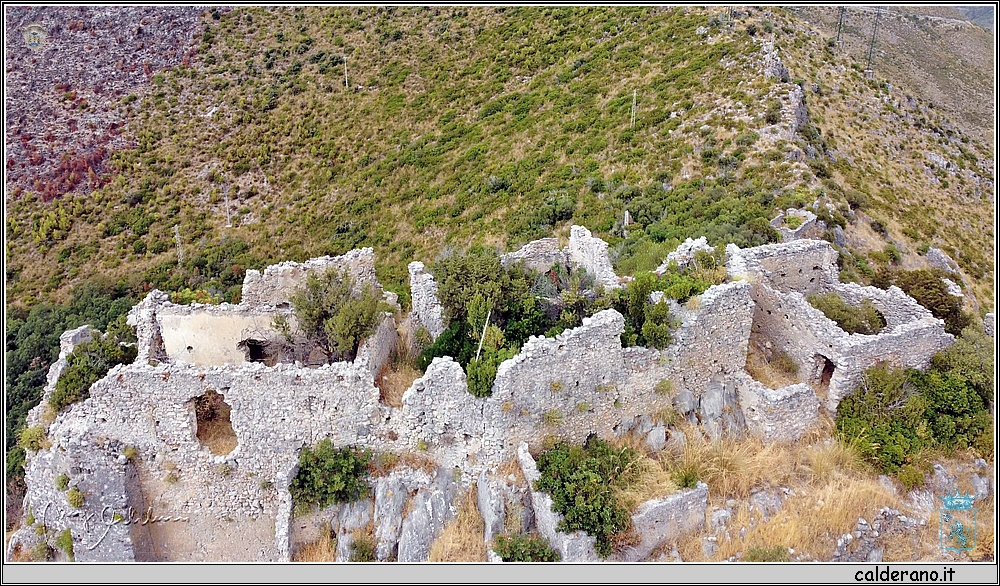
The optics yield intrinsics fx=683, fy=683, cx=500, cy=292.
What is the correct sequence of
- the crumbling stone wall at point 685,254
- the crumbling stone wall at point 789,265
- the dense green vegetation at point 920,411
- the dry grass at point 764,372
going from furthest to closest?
the crumbling stone wall at point 685,254
the crumbling stone wall at point 789,265
the dry grass at point 764,372
the dense green vegetation at point 920,411

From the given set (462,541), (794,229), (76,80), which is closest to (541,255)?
(462,541)

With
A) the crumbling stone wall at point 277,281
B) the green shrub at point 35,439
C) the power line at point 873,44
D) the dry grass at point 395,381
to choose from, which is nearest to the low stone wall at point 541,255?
the crumbling stone wall at point 277,281

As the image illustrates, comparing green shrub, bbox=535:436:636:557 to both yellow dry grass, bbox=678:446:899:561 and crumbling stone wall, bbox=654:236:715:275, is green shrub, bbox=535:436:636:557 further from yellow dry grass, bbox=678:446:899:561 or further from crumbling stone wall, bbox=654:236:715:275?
crumbling stone wall, bbox=654:236:715:275

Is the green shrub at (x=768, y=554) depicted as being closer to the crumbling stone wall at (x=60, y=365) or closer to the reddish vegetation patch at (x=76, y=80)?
the crumbling stone wall at (x=60, y=365)

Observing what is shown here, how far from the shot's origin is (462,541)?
12.0 m

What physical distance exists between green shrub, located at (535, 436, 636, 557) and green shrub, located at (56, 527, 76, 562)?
885 centimetres

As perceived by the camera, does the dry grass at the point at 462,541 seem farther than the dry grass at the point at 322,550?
No

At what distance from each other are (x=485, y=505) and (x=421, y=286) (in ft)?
16.0

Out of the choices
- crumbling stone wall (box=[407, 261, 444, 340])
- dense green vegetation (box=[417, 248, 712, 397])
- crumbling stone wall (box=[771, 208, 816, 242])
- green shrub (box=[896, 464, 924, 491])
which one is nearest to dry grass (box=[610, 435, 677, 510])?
dense green vegetation (box=[417, 248, 712, 397])

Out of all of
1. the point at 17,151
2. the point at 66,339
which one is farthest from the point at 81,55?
the point at 66,339

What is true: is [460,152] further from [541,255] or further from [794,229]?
[541,255]

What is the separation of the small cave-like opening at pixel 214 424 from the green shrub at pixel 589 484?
607cm

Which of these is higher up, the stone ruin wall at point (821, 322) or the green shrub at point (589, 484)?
the stone ruin wall at point (821, 322)

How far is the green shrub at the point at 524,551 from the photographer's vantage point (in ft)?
37.3
